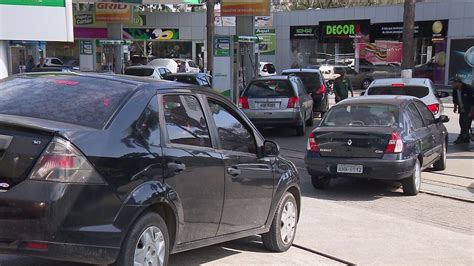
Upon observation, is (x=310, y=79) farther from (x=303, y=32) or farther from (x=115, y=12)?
(x=303, y=32)

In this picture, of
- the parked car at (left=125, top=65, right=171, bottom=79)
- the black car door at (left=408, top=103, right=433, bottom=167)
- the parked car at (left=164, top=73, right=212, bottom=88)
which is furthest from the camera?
the parked car at (left=125, top=65, right=171, bottom=79)

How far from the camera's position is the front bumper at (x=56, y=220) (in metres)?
3.76

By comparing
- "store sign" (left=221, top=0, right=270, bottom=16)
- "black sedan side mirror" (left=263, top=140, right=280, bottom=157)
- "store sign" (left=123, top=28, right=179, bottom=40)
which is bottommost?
"black sedan side mirror" (left=263, top=140, right=280, bottom=157)

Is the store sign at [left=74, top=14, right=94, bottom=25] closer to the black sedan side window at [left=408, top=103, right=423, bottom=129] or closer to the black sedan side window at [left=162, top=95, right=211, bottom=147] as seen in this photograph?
the black sedan side window at [left=408, top=103, right=423, bottom=129]

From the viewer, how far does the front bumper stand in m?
3.76

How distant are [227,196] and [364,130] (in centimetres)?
485

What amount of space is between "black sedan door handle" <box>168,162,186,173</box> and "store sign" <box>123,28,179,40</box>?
4384 cm

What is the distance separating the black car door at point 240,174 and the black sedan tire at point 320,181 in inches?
171

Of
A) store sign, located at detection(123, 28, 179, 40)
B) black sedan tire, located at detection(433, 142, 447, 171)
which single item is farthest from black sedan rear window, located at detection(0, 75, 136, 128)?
store sign, located at detection(123, 28, 179, 40)

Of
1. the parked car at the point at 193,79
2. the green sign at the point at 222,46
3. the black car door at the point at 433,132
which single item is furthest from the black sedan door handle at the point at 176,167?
the green sign at the point at 222,46

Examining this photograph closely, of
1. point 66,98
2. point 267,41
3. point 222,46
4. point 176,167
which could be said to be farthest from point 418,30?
point 66,98

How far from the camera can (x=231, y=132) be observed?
5.47 m

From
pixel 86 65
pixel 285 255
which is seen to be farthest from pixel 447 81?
pixel 285 255

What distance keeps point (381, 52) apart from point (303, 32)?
→ 6.91 metres
